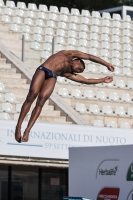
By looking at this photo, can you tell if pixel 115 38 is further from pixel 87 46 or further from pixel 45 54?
pixel 45 54

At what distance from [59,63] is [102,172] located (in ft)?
11.6

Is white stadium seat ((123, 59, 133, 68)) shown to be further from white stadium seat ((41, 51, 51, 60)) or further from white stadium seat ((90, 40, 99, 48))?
white stadium seat ((41, 51, 51, 60))

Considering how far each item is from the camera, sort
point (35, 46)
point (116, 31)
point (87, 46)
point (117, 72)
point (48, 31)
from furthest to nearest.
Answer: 1. point (116, 31)
2. point (48, 31)
3. point (87, 46)
4. point (117, 72)
5. point (35, 46)

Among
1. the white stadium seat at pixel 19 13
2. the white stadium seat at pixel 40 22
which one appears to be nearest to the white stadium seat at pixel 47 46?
the white stadium seat at pixel 40 22

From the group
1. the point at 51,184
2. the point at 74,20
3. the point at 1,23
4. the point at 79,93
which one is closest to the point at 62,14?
the point at 74,20

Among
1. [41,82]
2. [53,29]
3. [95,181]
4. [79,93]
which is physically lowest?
[95,181]

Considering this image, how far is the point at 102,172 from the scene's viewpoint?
12758 millimetres

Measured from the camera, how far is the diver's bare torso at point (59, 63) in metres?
9.73

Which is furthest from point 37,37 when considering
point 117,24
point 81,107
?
point 81,107

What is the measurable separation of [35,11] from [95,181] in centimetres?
1414

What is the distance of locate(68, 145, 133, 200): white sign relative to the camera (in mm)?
12148

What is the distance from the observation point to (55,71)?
9750 mm

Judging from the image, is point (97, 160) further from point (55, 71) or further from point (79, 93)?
point (79, 93)

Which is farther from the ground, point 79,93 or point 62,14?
point 62,14
